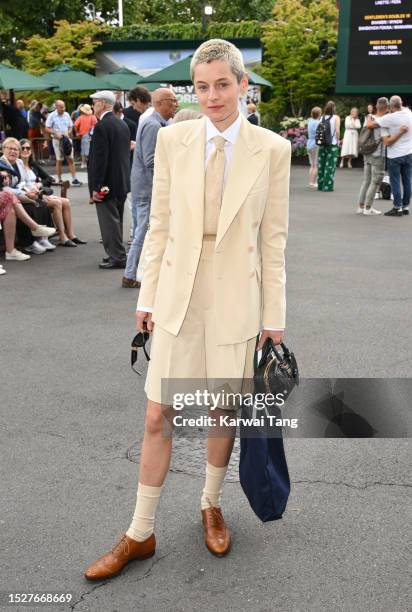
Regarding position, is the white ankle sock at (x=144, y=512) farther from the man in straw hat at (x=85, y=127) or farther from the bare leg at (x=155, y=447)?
the man in straw hat at (x=85, y=127)

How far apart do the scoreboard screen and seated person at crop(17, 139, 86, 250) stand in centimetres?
1624

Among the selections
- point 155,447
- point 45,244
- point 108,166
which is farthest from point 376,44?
point 155,447

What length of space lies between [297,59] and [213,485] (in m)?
27.2

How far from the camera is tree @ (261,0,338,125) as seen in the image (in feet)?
91.9

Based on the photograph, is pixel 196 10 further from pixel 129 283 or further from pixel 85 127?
pixel 129 283

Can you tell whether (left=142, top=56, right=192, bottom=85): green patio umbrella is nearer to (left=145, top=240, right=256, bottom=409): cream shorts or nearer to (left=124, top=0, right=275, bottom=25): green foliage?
(left=145, top=240, right=256, bottom=409): cream shorts

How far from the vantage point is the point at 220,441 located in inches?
124

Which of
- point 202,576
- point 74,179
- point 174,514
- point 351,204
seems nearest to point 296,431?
point 174,514

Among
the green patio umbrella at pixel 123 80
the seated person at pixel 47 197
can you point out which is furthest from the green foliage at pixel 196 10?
the seated person at pixel 47 197

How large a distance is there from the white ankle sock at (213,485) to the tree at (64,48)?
29.7 m

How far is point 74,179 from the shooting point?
19.0m

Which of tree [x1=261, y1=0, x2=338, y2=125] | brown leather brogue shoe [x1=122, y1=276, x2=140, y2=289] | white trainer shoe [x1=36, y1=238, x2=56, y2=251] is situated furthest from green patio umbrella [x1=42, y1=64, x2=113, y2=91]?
brown leather brogue shoe [x1=122, y1=276, x2=140, y2=289]

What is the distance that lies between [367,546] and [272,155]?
1770 mm

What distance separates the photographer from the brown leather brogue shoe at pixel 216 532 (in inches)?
123
